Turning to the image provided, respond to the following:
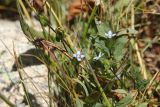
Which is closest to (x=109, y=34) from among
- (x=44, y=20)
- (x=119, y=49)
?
(x=119, y=49)

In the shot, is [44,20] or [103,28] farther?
[103,28]

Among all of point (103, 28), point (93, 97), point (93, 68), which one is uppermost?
point (103, 28)

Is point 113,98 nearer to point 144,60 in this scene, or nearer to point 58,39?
point 58,39

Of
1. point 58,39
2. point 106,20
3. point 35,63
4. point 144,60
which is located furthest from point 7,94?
point 144,60

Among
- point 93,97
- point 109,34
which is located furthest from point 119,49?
point 93,97

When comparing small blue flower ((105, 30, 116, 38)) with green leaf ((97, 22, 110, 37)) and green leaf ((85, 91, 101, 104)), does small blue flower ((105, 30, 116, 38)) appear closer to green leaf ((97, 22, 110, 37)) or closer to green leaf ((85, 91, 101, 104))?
green leaf ((97, 22, 110, 37))

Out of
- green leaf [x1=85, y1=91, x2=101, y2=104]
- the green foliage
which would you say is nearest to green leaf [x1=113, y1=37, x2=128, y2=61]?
the green foliage

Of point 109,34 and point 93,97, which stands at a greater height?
point 109,34

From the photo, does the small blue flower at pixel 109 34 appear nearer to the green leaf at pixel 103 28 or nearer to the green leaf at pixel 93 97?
the green leaf at pixel 103 28

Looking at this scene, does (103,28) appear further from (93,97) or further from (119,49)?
(93,97)

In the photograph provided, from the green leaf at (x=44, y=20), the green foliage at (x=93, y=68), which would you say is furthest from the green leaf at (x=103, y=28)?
the green leaf at (x=44, y=20)

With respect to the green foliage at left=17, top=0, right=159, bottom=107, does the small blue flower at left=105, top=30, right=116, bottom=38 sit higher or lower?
higher

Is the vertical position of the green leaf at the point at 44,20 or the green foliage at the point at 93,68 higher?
the green leaf at the point at 44,20
